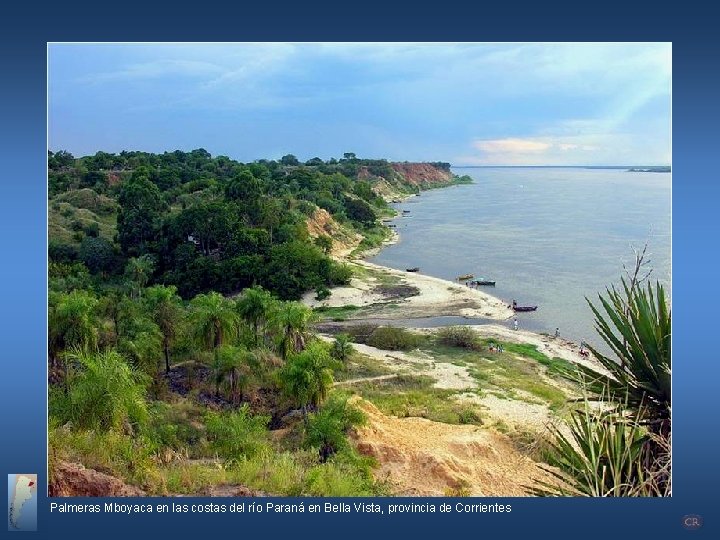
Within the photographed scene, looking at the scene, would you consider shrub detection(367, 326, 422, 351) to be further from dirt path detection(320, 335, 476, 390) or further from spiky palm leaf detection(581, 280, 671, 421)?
spiky palm leaf detection(581, 280, 671, 421)

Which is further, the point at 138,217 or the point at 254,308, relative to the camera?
the point at 138,217

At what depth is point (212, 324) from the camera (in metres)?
13.4

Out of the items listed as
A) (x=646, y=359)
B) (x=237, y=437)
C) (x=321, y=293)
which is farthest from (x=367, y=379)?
(x=646, y=359)

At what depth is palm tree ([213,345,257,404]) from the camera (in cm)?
1227

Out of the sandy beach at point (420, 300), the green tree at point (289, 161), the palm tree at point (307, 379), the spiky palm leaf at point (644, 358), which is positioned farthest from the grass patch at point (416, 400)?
the green tree at point (289, 161)

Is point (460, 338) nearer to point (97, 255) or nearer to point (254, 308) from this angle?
point (254, 308)

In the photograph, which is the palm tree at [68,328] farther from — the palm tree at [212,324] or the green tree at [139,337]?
the palm tree at [212,324]

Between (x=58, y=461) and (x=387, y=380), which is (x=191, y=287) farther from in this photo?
(x=58, y=461)

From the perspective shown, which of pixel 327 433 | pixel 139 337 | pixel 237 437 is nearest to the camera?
pixel 237 437

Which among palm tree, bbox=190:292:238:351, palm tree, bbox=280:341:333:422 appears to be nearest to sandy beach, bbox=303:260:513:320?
palm tree, bbox=190:292:238:351

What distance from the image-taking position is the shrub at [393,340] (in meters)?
19.2

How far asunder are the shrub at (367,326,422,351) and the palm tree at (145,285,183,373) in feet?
22.2
